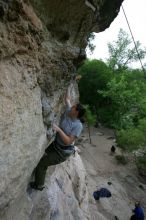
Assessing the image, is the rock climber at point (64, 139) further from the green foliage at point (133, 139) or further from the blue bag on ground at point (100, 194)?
the green foliage at point (133, 139)

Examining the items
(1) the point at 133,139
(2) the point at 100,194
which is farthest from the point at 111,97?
(2) the point at 100,194

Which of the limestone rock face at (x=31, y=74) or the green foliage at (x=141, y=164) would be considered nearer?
the limestone rock face at (x=31, y=74)

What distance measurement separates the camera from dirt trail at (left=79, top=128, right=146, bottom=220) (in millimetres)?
16962

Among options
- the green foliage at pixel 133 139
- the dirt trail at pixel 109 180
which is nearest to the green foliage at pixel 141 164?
the dirt trail at pixel 109 180

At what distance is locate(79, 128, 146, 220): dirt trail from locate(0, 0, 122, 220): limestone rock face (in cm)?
833

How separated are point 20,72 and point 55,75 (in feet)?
4.65

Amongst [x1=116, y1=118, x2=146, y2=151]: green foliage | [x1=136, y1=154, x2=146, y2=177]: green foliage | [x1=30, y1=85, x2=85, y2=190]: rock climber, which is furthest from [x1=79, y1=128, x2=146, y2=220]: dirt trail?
[x1=30, y1=85, x2=85, y2=190]: rock climber

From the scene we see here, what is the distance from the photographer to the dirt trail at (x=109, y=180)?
17.0 m

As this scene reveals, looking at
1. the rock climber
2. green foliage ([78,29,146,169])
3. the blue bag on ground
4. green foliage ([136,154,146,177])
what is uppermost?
green foliage ([78,29,146,169])

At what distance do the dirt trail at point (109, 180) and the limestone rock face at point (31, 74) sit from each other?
27.3 ft

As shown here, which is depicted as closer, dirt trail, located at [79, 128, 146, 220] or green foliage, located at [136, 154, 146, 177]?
dirt trail, located at [79, 128, 146, 220]

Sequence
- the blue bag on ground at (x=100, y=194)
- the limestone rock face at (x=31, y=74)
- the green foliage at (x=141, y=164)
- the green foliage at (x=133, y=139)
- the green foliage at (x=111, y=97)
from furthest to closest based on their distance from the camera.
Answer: the green foliage at (x=111, y=97)
the green foliage at (x=133, y=139)
the green foliage at (x=141, y=164)
the blue bag on ground at (x=100, y=194)
the limestone rock face at (x=31, y=74)

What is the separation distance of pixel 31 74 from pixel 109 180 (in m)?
17.8

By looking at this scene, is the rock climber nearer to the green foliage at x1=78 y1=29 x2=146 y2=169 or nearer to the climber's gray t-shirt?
the climber's gray t-shirt
